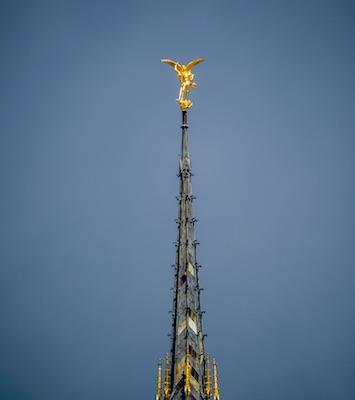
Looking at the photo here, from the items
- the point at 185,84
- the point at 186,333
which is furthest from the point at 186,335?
the point at 185,84

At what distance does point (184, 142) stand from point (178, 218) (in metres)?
6.32

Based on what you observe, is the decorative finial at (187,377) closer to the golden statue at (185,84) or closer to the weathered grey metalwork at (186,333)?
the weathered grey metalwork at (186,333)

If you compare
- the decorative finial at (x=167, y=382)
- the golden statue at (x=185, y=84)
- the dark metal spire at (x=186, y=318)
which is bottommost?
the decorative finial at (x=167, y=382)

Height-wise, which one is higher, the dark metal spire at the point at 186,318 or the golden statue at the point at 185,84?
the golden statue at the point at 185,84

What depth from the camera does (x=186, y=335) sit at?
1695 cm

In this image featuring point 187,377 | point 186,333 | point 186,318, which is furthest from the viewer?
point 186,318

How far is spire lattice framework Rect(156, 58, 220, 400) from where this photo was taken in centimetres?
1581

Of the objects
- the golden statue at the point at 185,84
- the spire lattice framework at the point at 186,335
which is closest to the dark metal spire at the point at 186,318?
the spire lattice framework at the point at 186,335

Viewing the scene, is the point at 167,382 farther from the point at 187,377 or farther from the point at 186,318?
the point at 186,318

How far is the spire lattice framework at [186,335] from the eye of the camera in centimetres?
1581

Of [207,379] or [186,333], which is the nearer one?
[207,379]

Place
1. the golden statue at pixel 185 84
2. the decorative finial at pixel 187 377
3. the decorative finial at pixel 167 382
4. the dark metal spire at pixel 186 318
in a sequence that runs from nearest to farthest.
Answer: the decorative finial at pixel 187 377 < the dark metal spire at pixel 186 318 < the decorative finial at pixel 167 382 < the golden statue at pixel 185 84

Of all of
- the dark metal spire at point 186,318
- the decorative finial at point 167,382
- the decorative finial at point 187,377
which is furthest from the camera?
the decorative finial at point 167,382

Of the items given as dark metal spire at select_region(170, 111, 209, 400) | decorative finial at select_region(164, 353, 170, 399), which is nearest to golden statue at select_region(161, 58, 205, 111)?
dark metal spire at select_region(170, 111, 209, 400)
